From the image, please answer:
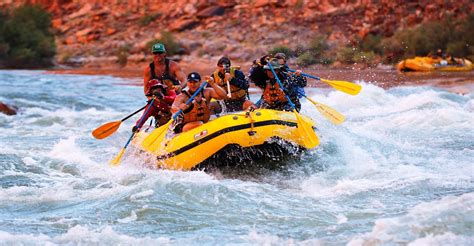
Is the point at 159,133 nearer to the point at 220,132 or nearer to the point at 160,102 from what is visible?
the point at 160,102

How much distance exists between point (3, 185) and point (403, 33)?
25241mm

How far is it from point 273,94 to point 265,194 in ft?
8.25

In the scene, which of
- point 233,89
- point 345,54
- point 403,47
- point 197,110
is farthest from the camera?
point 403,47

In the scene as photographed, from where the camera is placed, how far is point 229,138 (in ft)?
28.5

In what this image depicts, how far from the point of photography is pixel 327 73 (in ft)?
81.9

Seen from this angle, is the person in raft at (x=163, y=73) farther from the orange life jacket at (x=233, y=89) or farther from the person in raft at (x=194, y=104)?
the person in raft at (x=194, y=104)

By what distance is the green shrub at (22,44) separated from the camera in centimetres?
3484

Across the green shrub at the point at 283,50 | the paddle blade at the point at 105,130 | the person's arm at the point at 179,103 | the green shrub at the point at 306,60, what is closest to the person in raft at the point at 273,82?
the person's arm at the point at 179,103

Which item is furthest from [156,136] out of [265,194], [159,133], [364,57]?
[364,57]

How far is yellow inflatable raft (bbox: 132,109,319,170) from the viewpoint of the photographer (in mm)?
8727

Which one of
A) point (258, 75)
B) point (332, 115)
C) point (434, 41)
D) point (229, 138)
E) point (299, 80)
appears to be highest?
point (258, 75)

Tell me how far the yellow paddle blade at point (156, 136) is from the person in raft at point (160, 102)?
546 millimetres

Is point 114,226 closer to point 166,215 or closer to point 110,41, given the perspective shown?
point 166,215

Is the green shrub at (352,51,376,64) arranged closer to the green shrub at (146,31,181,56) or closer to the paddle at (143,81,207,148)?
the green shrub at (146,31,181,56)
